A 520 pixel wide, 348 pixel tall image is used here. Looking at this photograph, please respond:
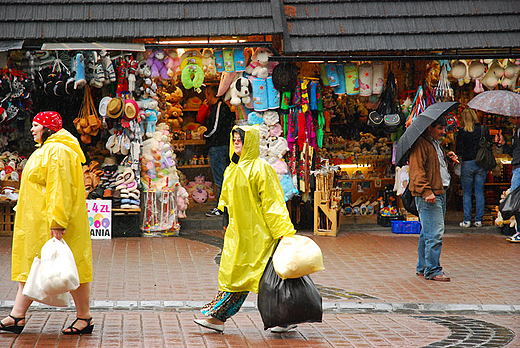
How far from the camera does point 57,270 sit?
6082mm

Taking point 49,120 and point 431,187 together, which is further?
point 431,187

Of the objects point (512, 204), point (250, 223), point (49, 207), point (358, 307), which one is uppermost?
point (49, 207)

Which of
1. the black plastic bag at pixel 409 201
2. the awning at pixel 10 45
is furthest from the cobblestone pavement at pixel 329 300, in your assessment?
the awning at pixel 10 45

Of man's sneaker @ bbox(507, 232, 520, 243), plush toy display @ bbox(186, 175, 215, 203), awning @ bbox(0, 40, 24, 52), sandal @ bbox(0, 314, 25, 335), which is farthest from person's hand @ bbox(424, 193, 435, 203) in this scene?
awning @ bbox(0, 40, 24, 52)

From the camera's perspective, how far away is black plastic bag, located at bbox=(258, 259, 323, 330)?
628 cm

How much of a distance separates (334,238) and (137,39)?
4649 millimetres

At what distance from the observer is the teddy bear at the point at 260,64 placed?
1234 centimetres

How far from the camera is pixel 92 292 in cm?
835

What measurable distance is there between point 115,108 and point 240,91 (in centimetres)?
Answer: 207

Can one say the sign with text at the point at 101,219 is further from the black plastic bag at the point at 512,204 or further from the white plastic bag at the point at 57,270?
the black plastic bag at the point at 512,204

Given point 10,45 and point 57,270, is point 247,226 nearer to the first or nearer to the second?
point 57,270

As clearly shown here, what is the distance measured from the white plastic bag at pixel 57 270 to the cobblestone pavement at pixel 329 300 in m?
0.54

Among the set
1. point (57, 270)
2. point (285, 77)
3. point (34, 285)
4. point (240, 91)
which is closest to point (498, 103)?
point (285, 77)

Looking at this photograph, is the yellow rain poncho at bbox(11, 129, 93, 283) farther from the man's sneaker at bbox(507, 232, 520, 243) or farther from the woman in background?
the woman in background
